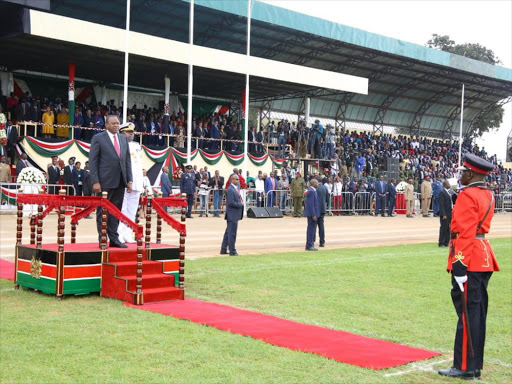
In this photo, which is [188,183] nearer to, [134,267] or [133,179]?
[133,179]

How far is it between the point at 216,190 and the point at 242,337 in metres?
19.6

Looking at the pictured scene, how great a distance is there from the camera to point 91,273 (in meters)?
9.05

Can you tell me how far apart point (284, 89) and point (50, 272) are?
1146 inches

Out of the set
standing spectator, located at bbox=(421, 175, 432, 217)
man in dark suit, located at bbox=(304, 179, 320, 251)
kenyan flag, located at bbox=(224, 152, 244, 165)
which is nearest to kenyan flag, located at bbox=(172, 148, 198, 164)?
kenyan flag, located at bbox=(224, 152, 244, 165)

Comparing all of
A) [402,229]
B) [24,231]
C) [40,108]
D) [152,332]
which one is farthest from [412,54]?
[152,332]

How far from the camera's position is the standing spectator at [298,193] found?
1098 inches

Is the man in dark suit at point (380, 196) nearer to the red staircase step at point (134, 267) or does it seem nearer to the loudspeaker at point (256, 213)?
the loudspeaker at point (256, 213)

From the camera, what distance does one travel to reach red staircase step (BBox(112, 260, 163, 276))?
8.95 metres

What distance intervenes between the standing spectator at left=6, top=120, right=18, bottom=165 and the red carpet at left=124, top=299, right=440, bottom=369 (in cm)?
1646

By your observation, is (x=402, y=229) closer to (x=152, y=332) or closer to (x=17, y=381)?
(x=152, y=332)

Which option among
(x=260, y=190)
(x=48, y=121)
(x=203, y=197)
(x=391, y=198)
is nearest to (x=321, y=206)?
(x=203, y=197)

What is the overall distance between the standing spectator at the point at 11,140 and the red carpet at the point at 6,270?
12030 millimetres

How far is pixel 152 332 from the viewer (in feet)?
23.1

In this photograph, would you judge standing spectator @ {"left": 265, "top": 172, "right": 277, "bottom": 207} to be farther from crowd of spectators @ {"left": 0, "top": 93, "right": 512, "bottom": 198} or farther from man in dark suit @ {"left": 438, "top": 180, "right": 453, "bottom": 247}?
man in dark suit @ {"left": 438, "top": 180, "right": 453, "bottom": 247}
